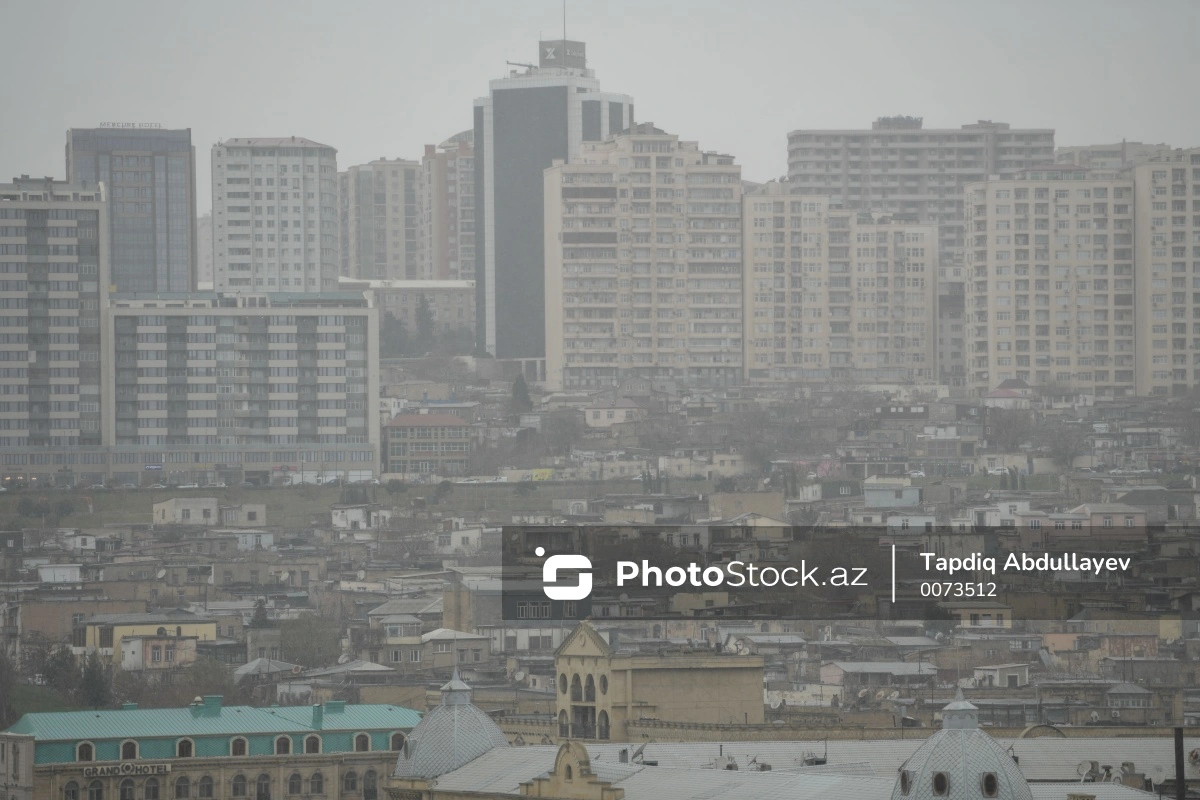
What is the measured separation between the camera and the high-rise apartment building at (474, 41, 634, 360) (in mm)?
145250

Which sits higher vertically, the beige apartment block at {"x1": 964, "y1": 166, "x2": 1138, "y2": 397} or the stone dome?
the beige apartment block at {"x1": 964, "y1": 166, "x2": 1138, "y2": 397}

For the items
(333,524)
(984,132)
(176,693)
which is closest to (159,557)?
(333,524)

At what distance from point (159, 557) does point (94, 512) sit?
503 inches

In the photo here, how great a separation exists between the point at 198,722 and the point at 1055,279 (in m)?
88.6

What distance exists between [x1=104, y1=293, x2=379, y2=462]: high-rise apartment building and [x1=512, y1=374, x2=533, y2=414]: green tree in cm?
714

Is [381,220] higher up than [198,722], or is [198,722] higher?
[381,220]

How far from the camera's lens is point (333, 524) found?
94.7 m

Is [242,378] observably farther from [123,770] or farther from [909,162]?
[123,770]

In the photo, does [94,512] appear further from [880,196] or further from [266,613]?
[880,196]

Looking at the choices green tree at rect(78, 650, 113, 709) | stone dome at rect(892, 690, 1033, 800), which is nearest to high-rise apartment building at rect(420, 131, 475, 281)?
green tree at rect(78, 650, 113, 709)

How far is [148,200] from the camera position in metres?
156

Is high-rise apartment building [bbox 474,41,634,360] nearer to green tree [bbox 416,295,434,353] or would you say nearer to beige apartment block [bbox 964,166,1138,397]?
green tree [bbox 416,295,434,353]

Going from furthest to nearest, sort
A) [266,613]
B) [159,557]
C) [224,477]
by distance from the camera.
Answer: [224,477] < [159,557] < [266,613]

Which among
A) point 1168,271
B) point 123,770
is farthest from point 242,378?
point 123,770
